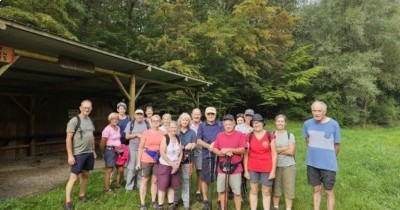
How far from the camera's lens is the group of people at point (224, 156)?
3887 millimetres

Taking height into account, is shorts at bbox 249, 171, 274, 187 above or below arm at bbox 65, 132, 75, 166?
below

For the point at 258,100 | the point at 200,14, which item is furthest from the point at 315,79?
the point at 200,14

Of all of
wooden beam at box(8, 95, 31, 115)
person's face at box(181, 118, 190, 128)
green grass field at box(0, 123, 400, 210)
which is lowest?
green grass field at box(0, 123, 400, 210)

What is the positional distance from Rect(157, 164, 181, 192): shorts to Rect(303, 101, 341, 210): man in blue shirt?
182 centimetres

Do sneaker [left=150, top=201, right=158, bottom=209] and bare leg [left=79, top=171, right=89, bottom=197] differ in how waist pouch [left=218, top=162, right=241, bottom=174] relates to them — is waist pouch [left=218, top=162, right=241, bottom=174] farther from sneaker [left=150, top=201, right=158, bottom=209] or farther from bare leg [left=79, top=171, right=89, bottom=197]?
bare leg [left=79, top=171, right=89, bottom=197]

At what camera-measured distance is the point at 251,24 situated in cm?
1548

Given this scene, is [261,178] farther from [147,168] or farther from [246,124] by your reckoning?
[147,168]

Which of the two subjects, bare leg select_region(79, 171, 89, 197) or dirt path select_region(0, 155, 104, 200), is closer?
bare leg select_region(79, 171, 89, 197)

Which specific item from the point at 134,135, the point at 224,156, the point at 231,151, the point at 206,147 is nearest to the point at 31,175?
the point at 134,135

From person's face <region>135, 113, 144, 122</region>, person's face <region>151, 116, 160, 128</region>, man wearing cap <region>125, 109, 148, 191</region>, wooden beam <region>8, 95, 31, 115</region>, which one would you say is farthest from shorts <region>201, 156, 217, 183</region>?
wooden beam <region>8, 95, 31, 115</region>

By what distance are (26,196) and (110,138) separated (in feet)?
5.56

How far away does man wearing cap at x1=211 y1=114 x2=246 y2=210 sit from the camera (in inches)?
156

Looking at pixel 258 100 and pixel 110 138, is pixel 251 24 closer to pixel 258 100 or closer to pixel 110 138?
pixel 258 100

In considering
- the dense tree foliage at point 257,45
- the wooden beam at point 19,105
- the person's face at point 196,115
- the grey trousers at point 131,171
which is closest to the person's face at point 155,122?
the person's face at point 196,115
